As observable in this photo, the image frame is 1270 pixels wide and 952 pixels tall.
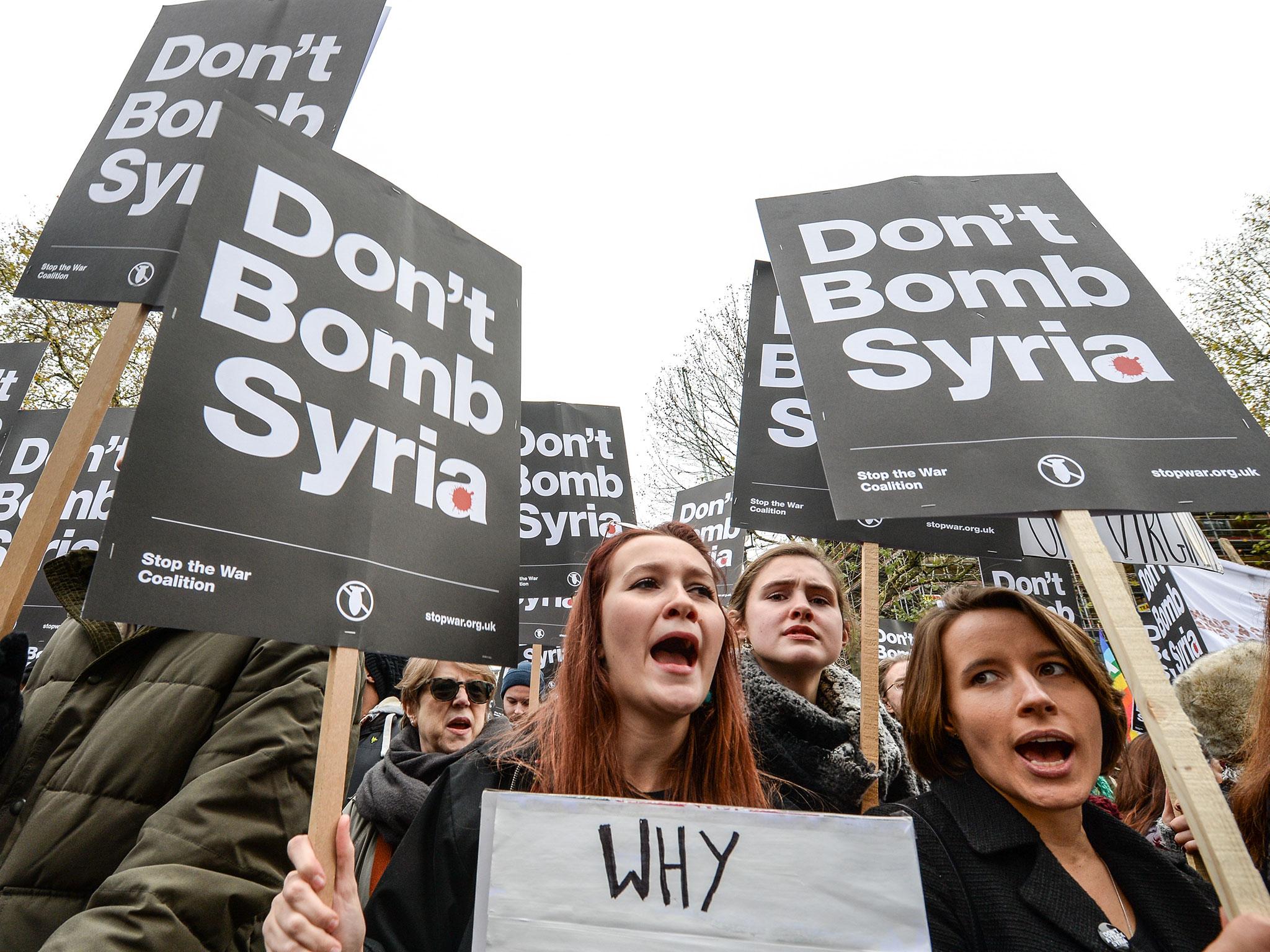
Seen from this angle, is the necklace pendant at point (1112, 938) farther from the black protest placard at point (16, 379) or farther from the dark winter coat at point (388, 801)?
the black protest placard at point (16, 379)

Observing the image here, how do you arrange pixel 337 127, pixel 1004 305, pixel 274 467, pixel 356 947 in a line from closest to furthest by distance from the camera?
pixel 356 947, pixel 274 467, pixel 1004 305, pixel 337 127

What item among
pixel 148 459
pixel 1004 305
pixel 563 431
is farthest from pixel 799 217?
pixel 563 431

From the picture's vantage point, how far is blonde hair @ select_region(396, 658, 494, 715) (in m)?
3.45

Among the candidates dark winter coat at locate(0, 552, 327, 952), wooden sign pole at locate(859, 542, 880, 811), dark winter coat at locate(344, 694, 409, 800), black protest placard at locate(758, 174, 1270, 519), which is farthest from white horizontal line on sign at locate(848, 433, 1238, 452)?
dark winter coat at locate(344, 694, 409, 800)

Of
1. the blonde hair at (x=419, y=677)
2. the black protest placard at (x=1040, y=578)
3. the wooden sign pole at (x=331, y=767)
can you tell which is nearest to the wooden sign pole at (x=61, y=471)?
the wooden sign pole at (x=331, y=767)

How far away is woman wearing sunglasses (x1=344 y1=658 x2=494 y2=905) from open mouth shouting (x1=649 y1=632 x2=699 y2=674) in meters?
0.75

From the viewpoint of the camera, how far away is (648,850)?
121cm

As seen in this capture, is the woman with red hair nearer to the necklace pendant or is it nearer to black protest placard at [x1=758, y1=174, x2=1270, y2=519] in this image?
black protest placard at [x1=758, y1=174, x2=1270, y2=519]

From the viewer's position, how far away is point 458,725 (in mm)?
3416

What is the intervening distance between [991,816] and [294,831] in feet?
Answer: 4.91

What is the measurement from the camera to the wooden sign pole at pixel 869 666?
8.35ft

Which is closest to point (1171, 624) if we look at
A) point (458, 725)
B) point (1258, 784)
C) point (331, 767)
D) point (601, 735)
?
point (1258, 784)

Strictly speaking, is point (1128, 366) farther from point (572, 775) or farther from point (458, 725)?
point (458, 725)

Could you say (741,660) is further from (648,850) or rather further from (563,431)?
(563,431)
